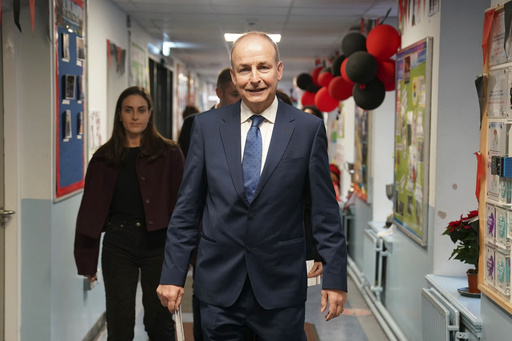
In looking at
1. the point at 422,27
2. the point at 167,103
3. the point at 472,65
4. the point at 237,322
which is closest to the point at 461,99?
the point at 472,65

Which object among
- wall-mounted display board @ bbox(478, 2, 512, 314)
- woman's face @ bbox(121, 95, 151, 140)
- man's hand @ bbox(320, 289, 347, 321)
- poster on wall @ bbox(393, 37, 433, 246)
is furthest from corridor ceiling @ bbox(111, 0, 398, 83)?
man's hand @ bbox(320, 289, 347, 321)

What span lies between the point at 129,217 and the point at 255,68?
1.44m

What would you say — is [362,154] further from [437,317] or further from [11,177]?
[11,177]

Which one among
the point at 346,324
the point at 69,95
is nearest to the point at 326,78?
the point at 346,324

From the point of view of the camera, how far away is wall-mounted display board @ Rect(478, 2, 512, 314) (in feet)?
8.71

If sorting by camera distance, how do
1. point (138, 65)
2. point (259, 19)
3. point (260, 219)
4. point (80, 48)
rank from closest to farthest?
point (260, 219) → point (80, 48) → point (259, 19) → point (138, 65)

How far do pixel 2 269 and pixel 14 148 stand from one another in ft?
2.11

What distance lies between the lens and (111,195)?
344 centimetres

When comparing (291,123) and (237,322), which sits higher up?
(291,123)

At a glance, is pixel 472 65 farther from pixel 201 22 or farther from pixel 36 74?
pixel 201 22

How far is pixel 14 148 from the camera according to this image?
3.78 metres

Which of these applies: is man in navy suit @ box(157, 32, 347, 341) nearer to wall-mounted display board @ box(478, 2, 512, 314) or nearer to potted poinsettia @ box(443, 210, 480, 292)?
wall-mounted display board @ box(478, 2, 512, 314)

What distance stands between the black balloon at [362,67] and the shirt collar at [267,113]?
Result: 8.71 feet

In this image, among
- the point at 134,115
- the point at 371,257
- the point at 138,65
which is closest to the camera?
the point at 134,115
